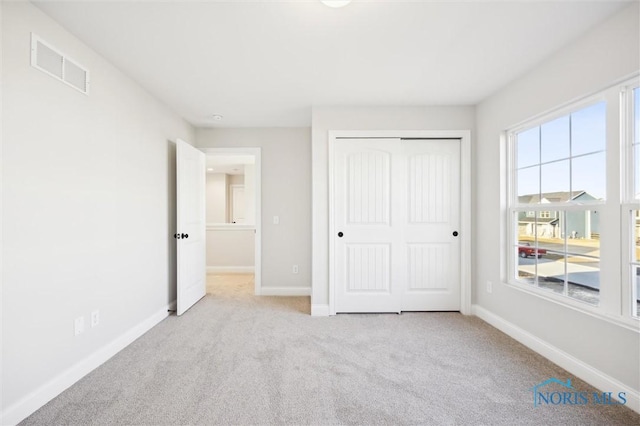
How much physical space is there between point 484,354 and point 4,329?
3.17 m

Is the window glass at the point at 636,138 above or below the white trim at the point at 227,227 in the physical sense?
above

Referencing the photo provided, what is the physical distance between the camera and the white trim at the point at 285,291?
3904 millimetres

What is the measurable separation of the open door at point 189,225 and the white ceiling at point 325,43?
784 mm

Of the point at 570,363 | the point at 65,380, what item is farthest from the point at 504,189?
the point at 65,380

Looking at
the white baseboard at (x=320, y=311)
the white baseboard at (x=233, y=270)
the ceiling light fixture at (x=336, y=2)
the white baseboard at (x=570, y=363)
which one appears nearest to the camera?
the ceiling light fixture at (x=336, y=2)

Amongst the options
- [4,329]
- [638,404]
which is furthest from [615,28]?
[4,329]

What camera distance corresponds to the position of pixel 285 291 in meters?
3.92

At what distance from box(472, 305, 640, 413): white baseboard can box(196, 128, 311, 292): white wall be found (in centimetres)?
240

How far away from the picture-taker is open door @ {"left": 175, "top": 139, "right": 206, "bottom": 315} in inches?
122

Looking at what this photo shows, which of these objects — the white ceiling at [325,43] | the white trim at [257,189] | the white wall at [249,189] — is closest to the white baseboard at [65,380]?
the white trim at [257,189]

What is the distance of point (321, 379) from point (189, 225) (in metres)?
2.40

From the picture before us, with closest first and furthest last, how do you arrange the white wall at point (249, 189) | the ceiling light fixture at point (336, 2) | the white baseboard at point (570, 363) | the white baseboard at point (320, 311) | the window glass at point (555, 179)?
the ceiling light fixture at point (336, 2) → the white baseboard at point (570, 363) → the window glass at point (555, 179) → the white baseboard at point (320, 311) → the white wall at point (249, 189)

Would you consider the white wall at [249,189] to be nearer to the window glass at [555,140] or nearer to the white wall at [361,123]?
the white wall at [361,123]

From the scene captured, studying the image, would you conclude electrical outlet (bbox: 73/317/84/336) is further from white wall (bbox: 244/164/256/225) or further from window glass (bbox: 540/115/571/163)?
white wall (bbox: 244/164/256/225)
